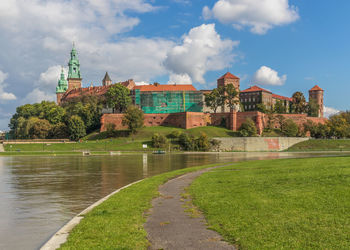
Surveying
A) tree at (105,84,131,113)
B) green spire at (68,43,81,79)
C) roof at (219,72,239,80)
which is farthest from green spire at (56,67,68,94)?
roof at (219,72,239,80)

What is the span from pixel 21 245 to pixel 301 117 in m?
94.4

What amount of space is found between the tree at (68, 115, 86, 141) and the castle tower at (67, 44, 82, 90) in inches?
3038

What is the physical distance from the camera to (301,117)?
93438 mm

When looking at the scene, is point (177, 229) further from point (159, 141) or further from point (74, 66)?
point (74, 66)

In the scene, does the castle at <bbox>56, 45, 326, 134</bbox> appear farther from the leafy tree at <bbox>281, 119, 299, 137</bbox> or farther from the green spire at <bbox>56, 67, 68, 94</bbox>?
the green spire at <bbox>56, 67, 68, 94</bbox>

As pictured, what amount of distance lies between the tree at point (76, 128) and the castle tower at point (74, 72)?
77.2 m

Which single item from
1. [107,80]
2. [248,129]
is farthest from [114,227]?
[107,80]

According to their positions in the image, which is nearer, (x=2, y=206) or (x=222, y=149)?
(x=2, y=206)

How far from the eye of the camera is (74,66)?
534 ft

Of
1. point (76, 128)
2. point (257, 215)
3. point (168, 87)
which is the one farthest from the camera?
point (168, 87)

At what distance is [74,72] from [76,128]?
85.4 metres

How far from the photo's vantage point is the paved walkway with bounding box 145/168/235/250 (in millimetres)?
7278

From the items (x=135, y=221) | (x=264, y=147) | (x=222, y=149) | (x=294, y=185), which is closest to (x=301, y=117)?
(x=264, y=147)

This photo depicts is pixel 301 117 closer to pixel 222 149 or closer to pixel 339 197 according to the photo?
pixel 222 149
